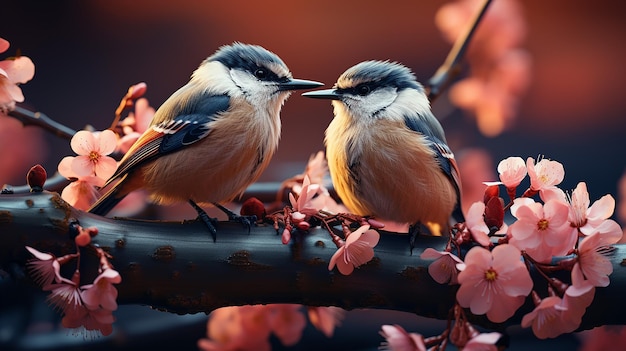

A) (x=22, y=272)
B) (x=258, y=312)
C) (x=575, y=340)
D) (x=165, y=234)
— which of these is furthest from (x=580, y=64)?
(x=22, y=272)

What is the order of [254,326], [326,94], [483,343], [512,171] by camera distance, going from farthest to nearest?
[254,326] < [326,94] < [512,171] < [483,343]

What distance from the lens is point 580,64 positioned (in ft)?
5.19

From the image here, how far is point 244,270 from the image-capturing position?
0.71 m

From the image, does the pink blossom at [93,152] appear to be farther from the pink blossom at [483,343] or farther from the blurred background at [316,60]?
the blurred background at [316,60]

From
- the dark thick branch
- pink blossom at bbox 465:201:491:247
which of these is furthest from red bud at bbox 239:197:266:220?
pink blossom at bbox 465:201:491:247

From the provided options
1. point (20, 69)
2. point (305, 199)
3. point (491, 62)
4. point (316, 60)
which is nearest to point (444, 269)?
point (305, 199)

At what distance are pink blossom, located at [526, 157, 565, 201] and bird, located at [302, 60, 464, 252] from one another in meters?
0.15

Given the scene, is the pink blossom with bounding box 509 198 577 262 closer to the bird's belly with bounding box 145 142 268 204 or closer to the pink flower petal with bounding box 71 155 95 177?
the bird's belly with bounding box 145 142 268 204

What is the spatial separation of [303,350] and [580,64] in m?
0.93

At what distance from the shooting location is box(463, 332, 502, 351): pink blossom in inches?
23.2

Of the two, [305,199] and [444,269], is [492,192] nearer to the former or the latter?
[444,269]

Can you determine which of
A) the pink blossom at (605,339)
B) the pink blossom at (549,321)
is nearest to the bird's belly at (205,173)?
the pink blossom at (549,321)

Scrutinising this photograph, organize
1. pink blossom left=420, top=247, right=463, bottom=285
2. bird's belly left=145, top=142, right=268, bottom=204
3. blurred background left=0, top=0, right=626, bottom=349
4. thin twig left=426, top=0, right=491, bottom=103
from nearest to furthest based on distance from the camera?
pink blossom left=420, top=247, right=463, bottom=285 < bird's belly left=145, top=142, right=268, bottom=204 < thin twig left=426, top=0, right=491, bottom=103 < blurred background left=0, top=0, right=626, bottom=349

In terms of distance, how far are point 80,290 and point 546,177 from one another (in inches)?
19.0
